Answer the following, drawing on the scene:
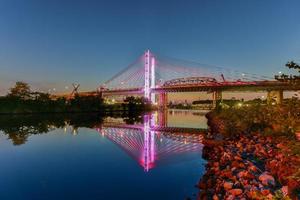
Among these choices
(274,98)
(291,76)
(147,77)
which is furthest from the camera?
(147,77)

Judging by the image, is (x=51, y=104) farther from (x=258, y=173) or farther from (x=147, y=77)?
(x=258, y=173)

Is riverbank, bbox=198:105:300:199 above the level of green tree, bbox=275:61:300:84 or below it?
below

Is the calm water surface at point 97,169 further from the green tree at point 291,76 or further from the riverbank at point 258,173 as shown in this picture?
the green tree at point 291,76

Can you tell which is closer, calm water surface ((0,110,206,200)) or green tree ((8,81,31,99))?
calm water surface ((0,110,206,200))

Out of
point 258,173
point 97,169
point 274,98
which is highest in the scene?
point 274,98

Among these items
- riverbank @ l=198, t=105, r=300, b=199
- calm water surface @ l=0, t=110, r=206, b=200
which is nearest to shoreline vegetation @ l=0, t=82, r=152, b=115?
calm water surface @ l=0, t=110, r=206, b=200

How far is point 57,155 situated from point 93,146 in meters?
3.74

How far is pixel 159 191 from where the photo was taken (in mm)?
10203

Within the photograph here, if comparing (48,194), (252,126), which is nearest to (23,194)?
(48,194)

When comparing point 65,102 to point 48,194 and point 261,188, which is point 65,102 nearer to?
point 48,194

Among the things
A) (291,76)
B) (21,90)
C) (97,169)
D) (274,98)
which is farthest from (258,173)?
(21,90)

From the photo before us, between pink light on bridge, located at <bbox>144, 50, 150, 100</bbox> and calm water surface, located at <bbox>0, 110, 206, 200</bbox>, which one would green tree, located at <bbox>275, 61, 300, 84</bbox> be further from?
pink light on bridge, located at <bbox>144, 50, 150, 100</bbox>

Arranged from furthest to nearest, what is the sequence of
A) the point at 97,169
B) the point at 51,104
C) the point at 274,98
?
1. the point at 51,104
2. the point at 274,98
3. the point at 97,169

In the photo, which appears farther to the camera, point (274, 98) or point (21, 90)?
point (21, 90)
